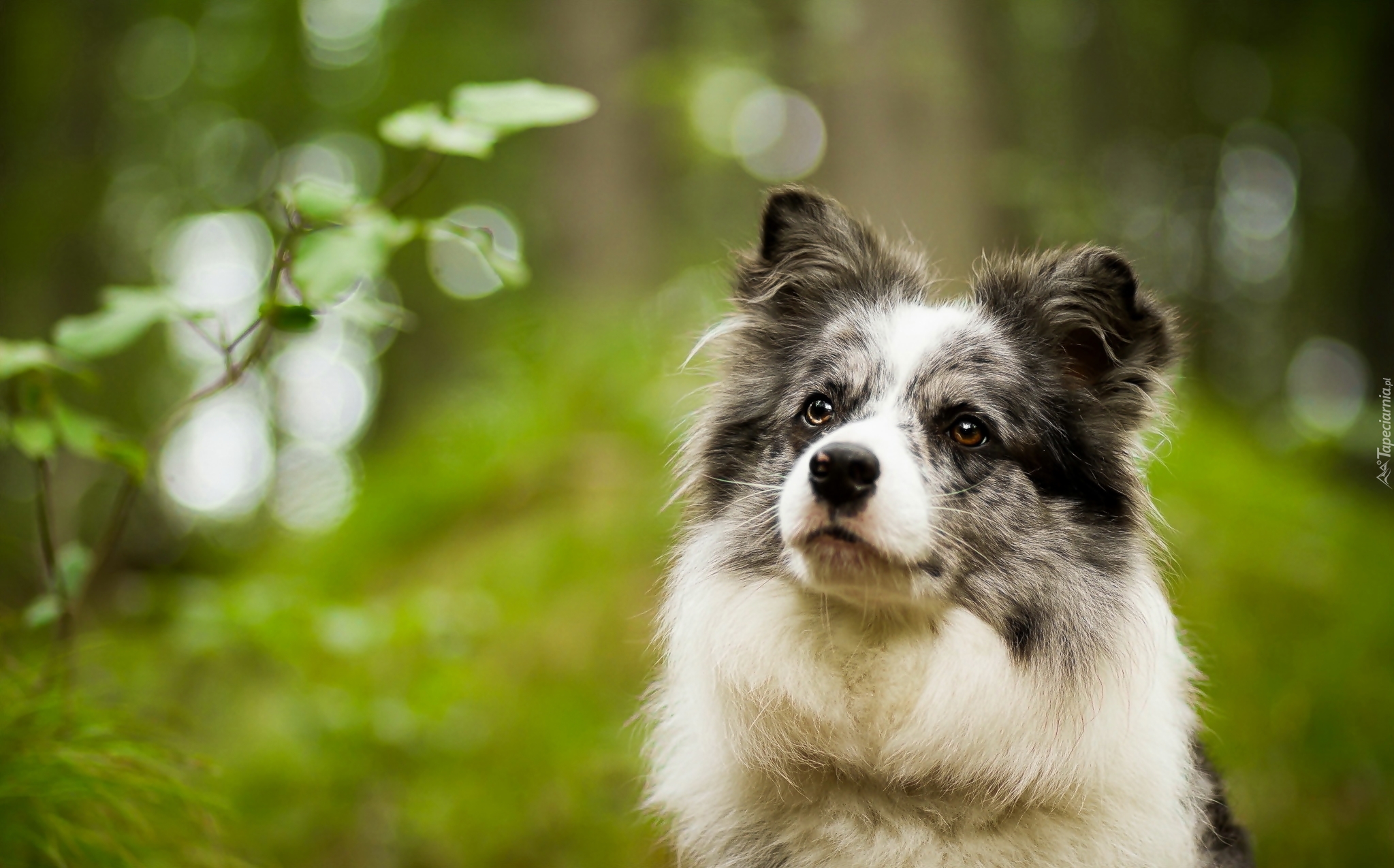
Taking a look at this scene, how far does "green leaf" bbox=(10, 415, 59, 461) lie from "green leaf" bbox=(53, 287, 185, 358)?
0.23 m

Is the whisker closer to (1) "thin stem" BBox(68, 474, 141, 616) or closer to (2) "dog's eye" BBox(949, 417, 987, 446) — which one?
(2) "dog's eye" BBox(949, 417, 987, 446)

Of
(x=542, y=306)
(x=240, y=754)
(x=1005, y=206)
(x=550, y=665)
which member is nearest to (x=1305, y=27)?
(x=1005, y=206)

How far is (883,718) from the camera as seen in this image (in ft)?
8.34

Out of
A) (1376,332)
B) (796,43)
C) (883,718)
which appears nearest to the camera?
(883,718)

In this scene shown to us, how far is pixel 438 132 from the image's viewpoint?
2352 millimetres

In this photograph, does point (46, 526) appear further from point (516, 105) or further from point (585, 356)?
point (585, 356)

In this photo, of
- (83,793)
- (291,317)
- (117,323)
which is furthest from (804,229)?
(83,793)

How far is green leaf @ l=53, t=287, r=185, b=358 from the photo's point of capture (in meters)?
2.47

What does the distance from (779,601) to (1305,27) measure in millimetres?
10378

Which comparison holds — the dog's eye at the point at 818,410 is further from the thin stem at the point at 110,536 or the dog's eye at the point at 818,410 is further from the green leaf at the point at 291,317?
the thin stem at the point at 110,536

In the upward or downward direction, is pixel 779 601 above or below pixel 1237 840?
above

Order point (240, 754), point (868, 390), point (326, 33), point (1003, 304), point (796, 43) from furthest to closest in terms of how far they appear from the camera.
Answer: point (326, 33) → point (796, 43) → point (240, 754) → point (1003, 304) → point (868, 390)

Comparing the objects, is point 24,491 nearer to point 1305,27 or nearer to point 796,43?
point 796,43

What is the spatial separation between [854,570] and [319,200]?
161 centimetres
